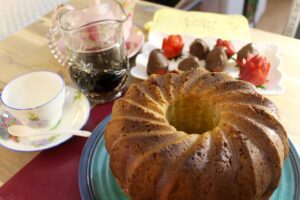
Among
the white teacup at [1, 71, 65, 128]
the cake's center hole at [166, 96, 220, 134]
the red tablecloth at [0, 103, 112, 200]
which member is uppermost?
the cake's center hole at [166, 96, 220, 134]

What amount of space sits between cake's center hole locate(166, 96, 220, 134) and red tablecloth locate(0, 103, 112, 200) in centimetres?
32

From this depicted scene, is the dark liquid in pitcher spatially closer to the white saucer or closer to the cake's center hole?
the white saucer

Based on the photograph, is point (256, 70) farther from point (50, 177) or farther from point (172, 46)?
point (50, 177)

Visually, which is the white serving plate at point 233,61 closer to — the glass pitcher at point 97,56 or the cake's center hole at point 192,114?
the glass pitcher at point 97,56

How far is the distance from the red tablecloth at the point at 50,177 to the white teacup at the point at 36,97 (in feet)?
0.32

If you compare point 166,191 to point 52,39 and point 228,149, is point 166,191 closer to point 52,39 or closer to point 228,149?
point 228,149

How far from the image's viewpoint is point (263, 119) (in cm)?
79

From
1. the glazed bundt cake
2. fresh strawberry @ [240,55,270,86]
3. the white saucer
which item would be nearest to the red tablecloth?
the white saucer

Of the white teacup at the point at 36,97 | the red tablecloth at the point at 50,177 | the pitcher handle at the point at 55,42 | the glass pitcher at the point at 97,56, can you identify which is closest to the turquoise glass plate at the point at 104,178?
the red tablecloth at the point at 50,177

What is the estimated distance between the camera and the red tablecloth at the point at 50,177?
905 mm

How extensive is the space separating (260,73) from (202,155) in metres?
0.60

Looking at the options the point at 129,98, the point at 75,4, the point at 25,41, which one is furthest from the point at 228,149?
the point at 75,4

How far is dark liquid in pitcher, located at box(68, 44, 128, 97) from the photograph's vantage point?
3.76 ft

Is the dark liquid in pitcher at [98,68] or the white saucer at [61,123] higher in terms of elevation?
the dark liquid in pitcher at [98,68]
